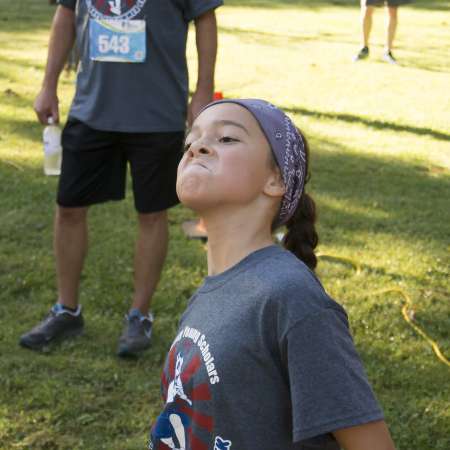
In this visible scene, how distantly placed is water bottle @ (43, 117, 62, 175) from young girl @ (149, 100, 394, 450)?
2414mm

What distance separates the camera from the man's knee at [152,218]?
3.73 meters

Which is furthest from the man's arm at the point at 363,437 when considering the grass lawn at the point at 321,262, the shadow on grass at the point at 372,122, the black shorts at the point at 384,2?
the black shorts at the point at 384,2

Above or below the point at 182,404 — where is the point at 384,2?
below

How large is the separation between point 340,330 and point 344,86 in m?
8.13

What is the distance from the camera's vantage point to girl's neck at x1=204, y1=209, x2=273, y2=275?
68.4 inches

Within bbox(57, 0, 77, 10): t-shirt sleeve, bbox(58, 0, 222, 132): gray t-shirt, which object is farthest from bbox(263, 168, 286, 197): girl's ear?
bbox(57, 0, 77, 10): t-shirt sleeve

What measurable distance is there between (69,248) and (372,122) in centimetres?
462

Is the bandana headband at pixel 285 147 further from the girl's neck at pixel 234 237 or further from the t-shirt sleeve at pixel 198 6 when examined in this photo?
the t-shirt sleeve at pixel 198 6

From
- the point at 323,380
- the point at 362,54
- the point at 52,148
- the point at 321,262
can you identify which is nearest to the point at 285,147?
the point at 323,380

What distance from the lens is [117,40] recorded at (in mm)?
3475

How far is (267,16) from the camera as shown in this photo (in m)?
15.4

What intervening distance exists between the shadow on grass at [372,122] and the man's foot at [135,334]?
4.35 meters

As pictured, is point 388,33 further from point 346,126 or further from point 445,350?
point 445,350

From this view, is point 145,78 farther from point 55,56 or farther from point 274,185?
point 274,185
